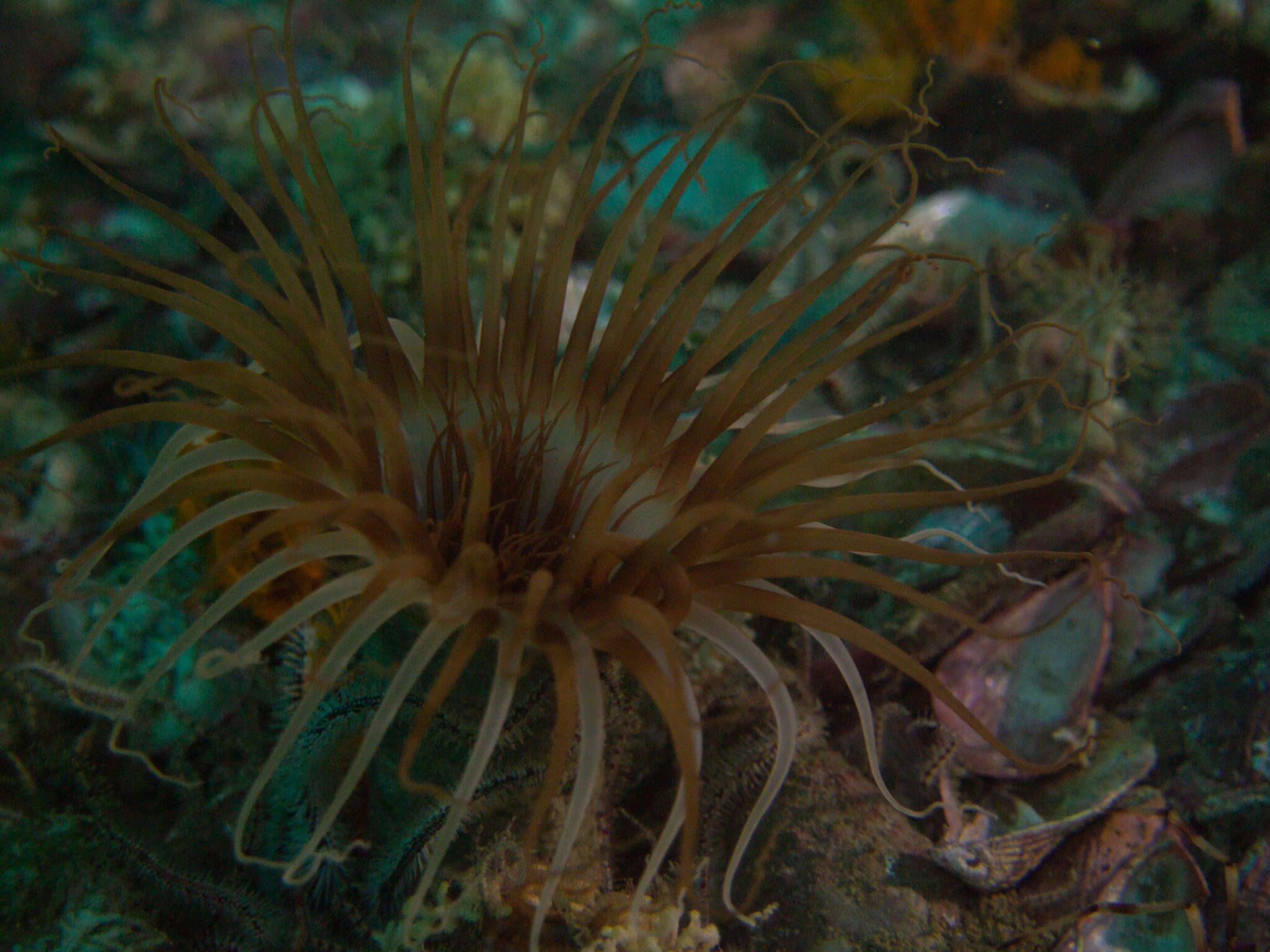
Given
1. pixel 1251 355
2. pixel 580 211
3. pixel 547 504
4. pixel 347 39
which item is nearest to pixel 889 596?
pixel 547 504

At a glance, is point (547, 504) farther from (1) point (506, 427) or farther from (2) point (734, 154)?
(2) point (734, 154)

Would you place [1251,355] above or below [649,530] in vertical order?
above

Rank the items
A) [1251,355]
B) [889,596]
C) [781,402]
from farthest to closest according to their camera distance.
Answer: [1251,355] → [889,596] → [781,402]

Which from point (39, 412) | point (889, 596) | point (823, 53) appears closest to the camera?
point (889, 596)

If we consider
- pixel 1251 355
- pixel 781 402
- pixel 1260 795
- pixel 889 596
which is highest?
pixel 1251 355

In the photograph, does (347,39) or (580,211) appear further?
(347,39)

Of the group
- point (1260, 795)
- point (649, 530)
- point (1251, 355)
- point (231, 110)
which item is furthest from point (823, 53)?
point (1260, 795)
